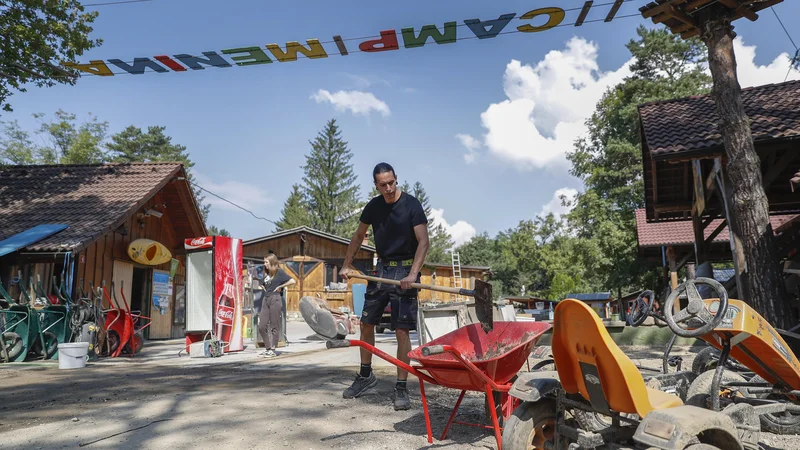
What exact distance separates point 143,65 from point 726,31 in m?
9.03

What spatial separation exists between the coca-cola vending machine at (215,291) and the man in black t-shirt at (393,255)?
586 centimetres

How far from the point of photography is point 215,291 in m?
9.90

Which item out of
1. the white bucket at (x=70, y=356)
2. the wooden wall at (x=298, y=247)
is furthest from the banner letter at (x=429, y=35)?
the wooden wall at (x=298, y=247)

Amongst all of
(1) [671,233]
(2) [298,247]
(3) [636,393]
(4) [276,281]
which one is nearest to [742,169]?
(3) [636,393]

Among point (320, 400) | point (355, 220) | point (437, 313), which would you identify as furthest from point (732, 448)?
point (355, 220)

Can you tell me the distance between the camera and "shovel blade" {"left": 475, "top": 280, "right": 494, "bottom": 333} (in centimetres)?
358

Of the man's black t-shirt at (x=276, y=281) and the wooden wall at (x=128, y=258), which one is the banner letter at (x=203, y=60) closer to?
the man's black t-shirt at (x=276, y=281)

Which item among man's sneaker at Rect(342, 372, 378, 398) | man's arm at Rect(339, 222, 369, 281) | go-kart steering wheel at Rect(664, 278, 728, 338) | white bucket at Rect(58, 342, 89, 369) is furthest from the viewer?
white bucket at Rect(58, 342, 89, 369)

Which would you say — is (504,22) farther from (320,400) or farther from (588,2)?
(320,400)

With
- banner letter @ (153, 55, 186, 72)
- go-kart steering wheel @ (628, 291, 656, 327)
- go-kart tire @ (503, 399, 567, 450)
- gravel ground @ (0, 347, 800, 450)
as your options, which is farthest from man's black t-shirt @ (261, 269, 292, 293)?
go-kart tire @ (503, 399, 567, 450)

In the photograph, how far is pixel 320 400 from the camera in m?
4.72

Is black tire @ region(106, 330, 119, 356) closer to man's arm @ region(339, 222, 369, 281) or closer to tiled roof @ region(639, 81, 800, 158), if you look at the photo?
man's arm @ region(339, 222, 369, 281)

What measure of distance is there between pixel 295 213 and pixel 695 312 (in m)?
48.9

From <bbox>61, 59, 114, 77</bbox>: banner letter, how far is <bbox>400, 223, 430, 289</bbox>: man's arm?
7336 millimetres
